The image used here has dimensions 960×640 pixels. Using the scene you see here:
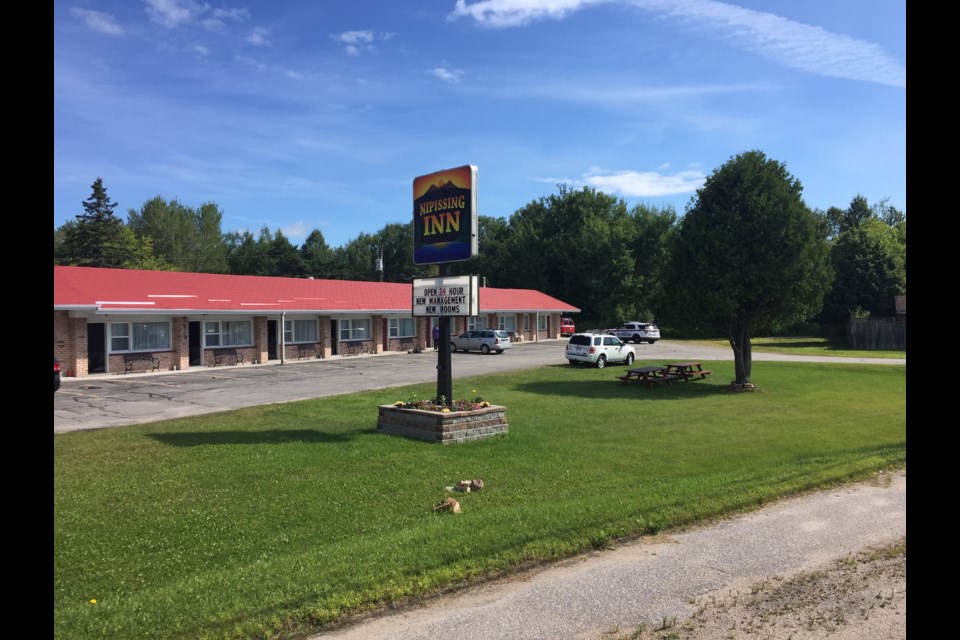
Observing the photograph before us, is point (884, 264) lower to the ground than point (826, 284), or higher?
higher

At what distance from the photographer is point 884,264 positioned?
59906 millimetres

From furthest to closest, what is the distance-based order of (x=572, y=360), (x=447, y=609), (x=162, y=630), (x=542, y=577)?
(x=572, y=360) < (x=542, y=577) < (x=447, y=609) < (x=162, y=630)

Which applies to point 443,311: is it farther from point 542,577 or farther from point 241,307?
point 241,307

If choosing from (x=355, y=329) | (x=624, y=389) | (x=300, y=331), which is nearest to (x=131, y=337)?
(x=300, y=331)

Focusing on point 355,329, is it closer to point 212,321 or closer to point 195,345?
point 212,321

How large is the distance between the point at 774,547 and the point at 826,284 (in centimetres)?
1916

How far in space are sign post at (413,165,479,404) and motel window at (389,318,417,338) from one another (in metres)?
28.4

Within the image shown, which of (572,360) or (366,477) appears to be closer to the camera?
(366,477)

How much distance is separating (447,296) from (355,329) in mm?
26844

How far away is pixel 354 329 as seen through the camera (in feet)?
131

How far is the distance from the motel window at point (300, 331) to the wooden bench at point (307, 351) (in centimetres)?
38
